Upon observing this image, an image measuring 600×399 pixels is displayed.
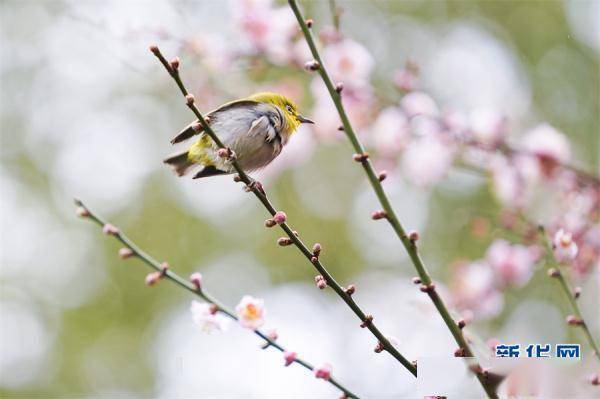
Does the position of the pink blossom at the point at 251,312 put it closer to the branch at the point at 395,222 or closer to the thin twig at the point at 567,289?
the branch at the point at 395,222

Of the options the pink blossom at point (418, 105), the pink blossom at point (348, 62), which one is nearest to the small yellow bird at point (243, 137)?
the pink blossom at point (418, 105)

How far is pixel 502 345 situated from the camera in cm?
133

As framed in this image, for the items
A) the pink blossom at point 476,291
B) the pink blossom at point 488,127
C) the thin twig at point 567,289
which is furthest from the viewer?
the pink blossom at point 488,127

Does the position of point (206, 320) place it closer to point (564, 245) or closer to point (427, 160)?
point (564, 245)

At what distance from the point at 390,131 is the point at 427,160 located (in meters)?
0.21

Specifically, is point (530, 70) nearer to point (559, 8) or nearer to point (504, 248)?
point (559, 8)

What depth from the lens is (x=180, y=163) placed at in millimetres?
2111

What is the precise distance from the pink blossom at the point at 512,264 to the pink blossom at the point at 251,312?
1796mm

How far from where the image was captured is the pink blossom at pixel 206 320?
143 cm

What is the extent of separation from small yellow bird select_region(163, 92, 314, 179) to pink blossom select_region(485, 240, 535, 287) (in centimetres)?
129

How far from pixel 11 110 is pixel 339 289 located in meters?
8.64

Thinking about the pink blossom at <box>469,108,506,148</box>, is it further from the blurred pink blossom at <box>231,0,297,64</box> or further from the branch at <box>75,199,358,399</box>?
the branch at <box>75,199,358,399</box>

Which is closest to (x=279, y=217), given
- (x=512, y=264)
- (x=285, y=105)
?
(x=285, y=105)

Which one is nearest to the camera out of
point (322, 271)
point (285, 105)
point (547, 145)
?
point (322, 271)
